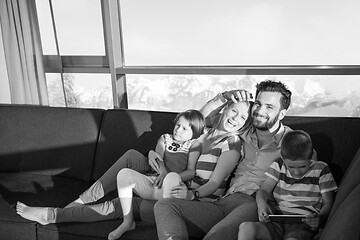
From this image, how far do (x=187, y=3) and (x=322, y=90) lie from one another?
1.63 meters

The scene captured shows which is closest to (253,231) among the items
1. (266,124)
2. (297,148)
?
(297,148)

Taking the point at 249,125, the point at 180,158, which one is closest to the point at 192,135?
the point at 180,158

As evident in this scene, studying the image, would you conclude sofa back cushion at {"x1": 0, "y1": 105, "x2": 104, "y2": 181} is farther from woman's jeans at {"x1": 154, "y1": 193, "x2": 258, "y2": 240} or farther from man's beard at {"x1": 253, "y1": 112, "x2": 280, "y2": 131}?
man's beard at {"x1": 253, "y1": 112, "x2": 280, "y2": 131}

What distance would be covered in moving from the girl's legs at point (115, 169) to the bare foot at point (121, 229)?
394 millimetres

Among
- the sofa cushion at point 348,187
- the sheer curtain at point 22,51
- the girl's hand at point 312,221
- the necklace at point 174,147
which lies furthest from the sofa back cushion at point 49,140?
the sofa cushion at point 348,187

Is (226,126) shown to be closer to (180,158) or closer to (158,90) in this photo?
(180,158)

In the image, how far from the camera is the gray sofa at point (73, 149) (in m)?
2.13

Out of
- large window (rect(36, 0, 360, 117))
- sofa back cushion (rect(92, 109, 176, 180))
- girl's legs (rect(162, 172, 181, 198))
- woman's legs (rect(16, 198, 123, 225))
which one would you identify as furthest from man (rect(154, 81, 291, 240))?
large window (rect(36, 0, 360, 117))

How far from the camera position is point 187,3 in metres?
4.41

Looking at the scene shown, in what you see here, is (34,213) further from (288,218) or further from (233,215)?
(288,218)

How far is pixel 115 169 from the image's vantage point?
95.4 inches

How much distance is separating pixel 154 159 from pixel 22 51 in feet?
7.87

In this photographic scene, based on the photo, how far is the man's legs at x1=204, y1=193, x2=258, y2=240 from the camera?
171cm

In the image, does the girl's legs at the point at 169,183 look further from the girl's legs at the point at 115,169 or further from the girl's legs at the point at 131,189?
the girl's legs at the point at 115,169
